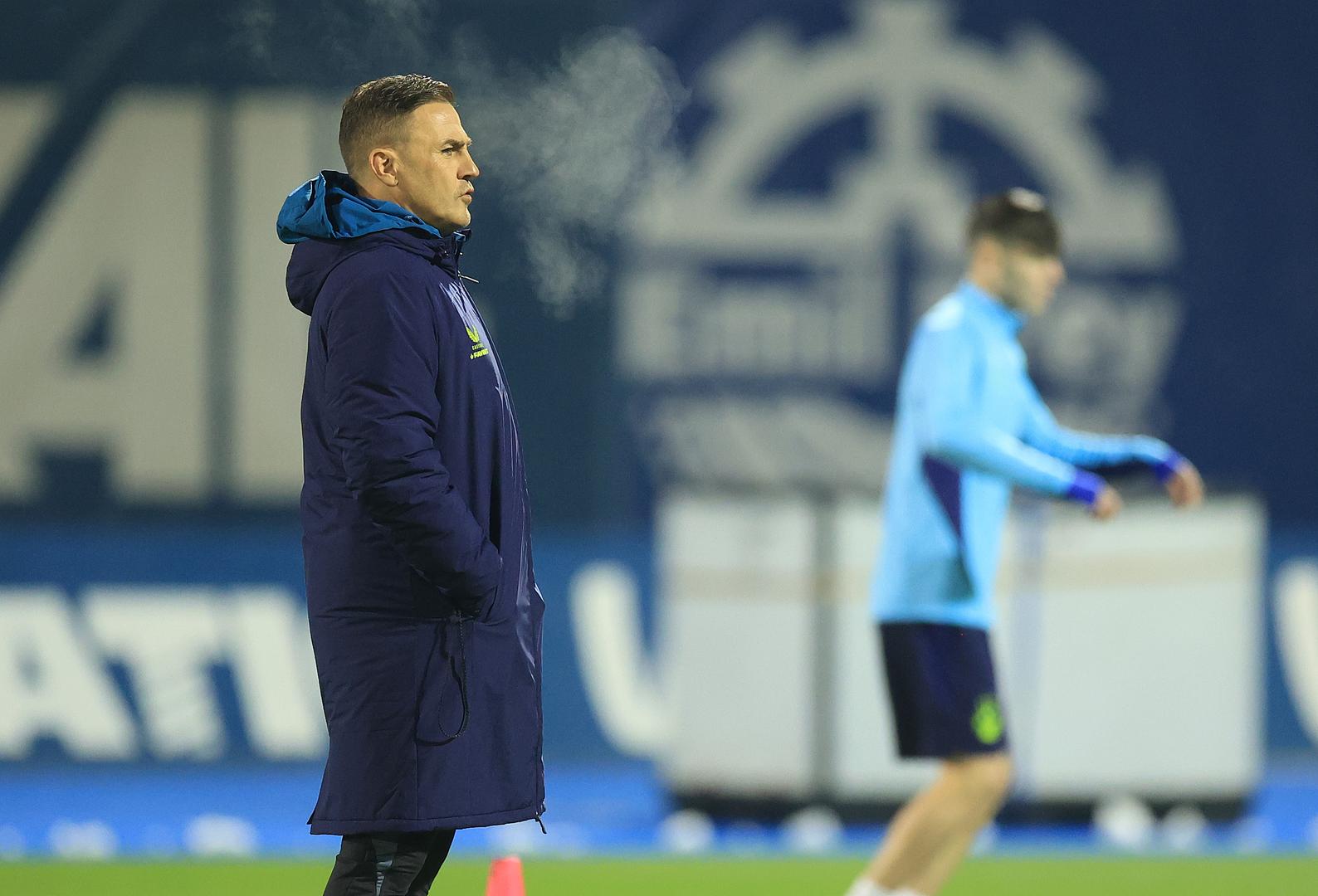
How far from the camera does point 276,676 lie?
934cm

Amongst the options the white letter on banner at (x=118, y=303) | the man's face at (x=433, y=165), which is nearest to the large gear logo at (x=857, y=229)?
the white letter on banner at (x=118, y=303)

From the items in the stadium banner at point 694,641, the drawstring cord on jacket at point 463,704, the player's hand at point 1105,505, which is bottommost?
the stadium banner at point 694,641

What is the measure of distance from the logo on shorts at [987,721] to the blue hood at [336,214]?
6.76ft

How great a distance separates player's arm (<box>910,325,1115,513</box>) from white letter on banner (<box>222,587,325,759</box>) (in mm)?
4970

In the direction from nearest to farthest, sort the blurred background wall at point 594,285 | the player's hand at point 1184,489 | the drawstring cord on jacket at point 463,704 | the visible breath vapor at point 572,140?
the drawstring cord on jacket at point 463,704, the player's hand at point 1184,489, the blurred background wall at point 594,285, the visible breath vapor at point 572,140

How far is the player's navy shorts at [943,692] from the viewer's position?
4793 millimetres

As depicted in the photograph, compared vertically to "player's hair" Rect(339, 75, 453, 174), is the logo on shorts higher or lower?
lower

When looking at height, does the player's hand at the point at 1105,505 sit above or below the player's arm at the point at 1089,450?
below

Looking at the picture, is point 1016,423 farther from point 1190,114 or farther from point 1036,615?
point 1190,114

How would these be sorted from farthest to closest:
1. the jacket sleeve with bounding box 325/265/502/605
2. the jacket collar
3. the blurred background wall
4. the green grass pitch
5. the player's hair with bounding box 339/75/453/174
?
the blurred background wall, the green grass pitch, the jacket collar, the player's hair with bounding box 339/75/453/174, the jacket sleeve with bounding box 325/265/502/605

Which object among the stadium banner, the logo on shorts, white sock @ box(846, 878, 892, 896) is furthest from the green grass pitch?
the logo on shorts

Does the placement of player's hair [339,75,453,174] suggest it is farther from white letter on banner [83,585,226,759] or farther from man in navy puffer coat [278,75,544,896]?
white letter on banner [83,585,226,759]

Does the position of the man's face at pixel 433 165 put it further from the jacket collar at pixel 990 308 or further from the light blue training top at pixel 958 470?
the jacket collar at pixel 990 308

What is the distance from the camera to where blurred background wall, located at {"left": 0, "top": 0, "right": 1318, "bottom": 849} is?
943 centimetres
